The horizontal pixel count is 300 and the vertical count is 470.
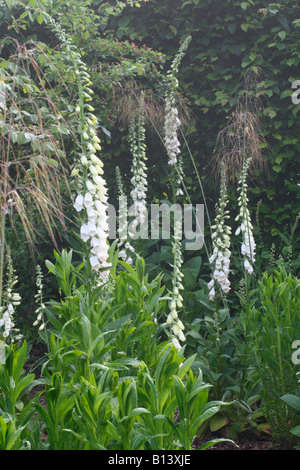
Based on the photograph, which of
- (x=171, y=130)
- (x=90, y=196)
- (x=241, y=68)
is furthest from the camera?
(x=241, y=68)

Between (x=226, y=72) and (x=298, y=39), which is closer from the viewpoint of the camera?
(x=298, y=39)

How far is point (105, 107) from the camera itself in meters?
4.57

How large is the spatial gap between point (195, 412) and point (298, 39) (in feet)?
13.0

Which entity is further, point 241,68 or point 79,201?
point 241,68

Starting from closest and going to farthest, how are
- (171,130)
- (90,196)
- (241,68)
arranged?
(90,196) → (171,130) → (241,68)

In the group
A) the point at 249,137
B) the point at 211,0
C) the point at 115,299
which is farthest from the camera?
the point at 211,0

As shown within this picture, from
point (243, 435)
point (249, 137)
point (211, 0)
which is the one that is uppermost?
point (211, 0)

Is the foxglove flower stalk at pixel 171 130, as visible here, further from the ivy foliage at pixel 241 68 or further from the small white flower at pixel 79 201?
the small white flower at pixel 79 201

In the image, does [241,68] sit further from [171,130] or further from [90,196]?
[90,196]

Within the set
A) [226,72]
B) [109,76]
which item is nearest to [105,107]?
[109,76]

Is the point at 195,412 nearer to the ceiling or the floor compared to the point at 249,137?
nearer to the floor

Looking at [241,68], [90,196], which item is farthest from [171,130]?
[90,196]

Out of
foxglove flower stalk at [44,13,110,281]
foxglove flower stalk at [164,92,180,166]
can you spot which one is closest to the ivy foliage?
foxglove flower stalk at [164,92,180,166]

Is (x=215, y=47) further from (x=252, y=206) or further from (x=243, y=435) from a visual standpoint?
(x=243, y=435)
